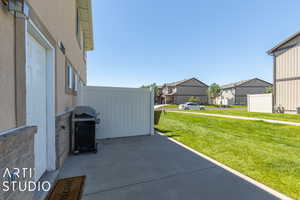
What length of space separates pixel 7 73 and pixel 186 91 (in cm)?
4241

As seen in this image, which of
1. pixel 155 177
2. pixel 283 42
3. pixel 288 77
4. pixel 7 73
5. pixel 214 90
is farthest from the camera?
pixel 214 90

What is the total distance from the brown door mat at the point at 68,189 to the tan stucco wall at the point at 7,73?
1.61 m

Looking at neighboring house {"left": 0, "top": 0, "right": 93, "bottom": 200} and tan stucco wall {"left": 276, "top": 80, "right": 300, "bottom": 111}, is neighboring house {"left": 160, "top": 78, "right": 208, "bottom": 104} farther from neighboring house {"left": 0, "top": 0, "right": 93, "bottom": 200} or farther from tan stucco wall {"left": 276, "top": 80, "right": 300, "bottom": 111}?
neighboring house {"left": 0, "top": 0, "right": 93, "bottom": 200}

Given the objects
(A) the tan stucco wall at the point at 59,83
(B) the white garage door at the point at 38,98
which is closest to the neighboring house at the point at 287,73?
(A) the tan stucco wall at the point at 59,83

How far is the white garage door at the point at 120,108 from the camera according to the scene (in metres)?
5.96

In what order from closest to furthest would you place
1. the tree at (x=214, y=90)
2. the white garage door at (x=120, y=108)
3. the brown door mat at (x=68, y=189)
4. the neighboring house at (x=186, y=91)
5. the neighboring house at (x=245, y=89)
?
the brown door mat at (x=68, y=189), the white garage door at (x=120, y=108), the tree at (x=214, y=90), the neighboring house at (x=245, y=89), the neighboring house at (x=186, y=91)

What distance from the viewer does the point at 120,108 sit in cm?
626

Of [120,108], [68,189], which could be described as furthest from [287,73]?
[68,189]

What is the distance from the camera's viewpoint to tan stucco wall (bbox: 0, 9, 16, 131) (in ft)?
4.11

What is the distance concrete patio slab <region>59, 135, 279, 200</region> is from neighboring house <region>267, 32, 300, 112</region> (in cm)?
1692

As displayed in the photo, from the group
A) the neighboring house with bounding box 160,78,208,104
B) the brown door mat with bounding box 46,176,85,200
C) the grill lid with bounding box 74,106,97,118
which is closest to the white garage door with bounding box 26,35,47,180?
the brown door mat with bounding box 46,176,85,200

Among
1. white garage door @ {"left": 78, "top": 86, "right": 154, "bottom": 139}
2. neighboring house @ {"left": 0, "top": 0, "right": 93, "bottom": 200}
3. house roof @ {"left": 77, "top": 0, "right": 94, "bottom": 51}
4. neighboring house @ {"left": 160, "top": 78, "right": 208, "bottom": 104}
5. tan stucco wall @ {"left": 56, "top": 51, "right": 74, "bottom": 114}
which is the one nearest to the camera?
neighboring house @ {"left": 0, "top": 0, "right": 93, "bottom": 200}

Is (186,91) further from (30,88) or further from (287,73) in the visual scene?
(30,88)

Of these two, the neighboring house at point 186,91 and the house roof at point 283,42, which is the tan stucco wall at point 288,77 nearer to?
the house roof at point 283,42
